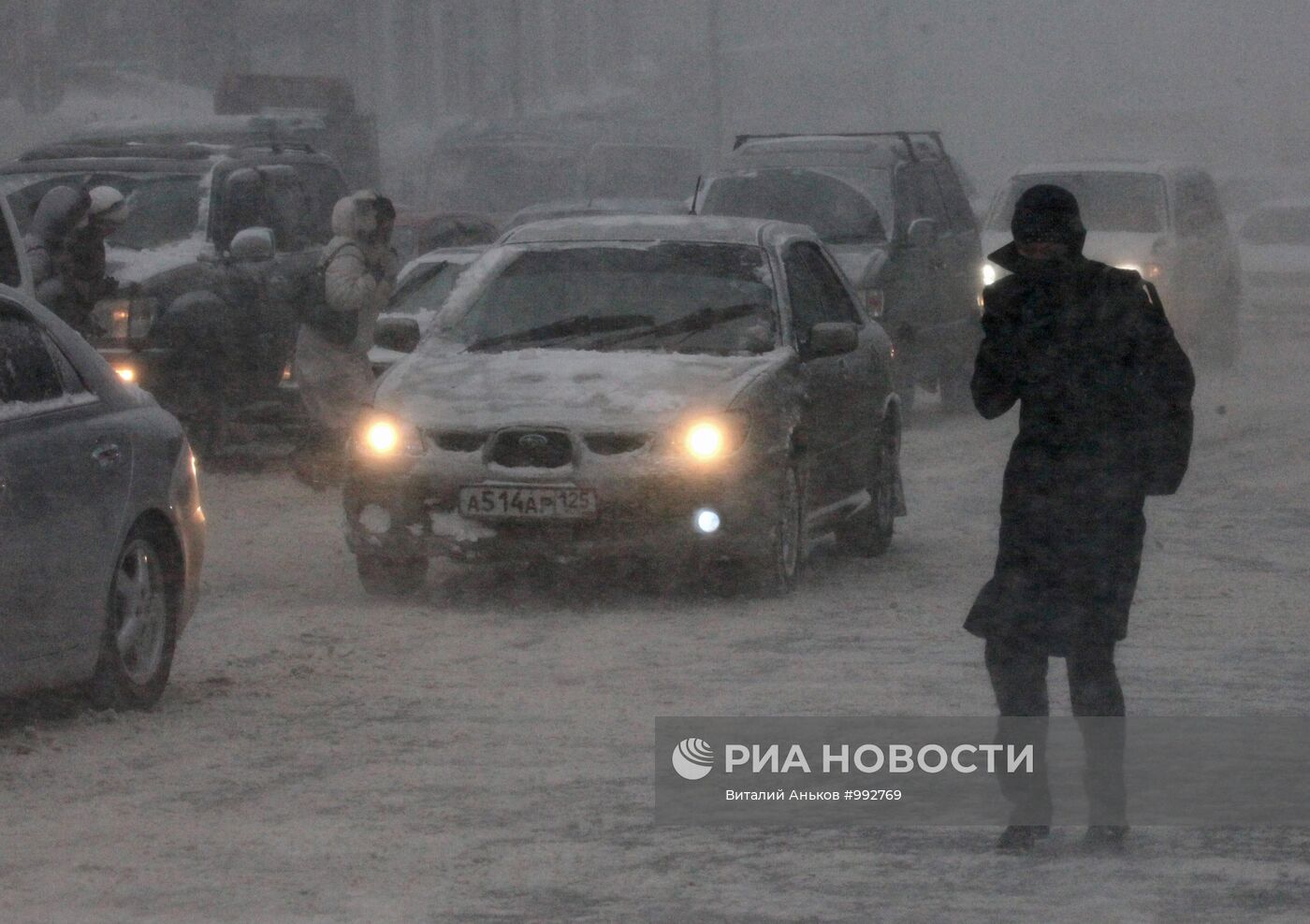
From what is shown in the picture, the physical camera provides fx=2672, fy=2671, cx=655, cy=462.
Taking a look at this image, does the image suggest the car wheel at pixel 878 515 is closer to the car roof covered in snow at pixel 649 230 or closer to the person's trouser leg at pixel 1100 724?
the car roof covered in snow at pixel 649 230

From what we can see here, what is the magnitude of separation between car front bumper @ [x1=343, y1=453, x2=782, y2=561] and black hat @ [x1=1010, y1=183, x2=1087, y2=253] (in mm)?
4020

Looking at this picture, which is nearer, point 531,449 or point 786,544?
point 531,449

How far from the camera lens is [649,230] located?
11.2 meters

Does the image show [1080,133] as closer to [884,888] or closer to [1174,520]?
[1174,520]

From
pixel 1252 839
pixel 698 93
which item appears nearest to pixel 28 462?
pixel 1252 839

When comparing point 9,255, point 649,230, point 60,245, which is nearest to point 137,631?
A: point 9,255

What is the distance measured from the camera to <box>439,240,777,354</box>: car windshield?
422 inches

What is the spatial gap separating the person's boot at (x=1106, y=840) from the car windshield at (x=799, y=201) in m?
12.3

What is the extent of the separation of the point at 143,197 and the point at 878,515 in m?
5.85

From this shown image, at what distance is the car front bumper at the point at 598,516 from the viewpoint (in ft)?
32.5

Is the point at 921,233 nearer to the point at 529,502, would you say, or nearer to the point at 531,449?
the point at 531,449

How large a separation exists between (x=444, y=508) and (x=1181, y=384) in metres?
4.47

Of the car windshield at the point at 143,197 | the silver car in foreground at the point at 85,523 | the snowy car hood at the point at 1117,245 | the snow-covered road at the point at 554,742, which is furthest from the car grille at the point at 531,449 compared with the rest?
the snowy car hood at the point at 1117,245

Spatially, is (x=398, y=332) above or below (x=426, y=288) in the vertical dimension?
above
